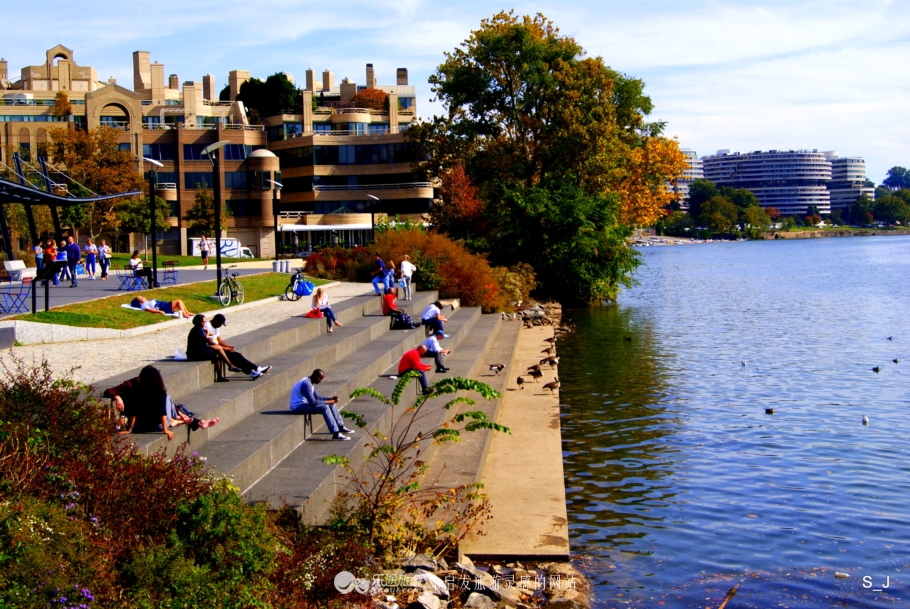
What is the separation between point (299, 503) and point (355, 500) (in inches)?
42.2

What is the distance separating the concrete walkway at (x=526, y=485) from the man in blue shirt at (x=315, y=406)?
2.41 metres

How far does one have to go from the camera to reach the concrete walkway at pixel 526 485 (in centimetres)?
1211

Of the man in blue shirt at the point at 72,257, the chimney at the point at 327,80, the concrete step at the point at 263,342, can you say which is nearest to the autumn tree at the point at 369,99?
the chimney at the point at 327,80

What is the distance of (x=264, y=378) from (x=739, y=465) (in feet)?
28.1

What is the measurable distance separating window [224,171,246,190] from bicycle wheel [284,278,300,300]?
49644 millimetres

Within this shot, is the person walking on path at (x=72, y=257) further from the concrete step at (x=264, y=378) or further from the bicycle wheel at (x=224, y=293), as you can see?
the concrete step at (x=264, y=378)

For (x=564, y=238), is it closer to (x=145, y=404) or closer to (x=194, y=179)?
(x=194, y=179)

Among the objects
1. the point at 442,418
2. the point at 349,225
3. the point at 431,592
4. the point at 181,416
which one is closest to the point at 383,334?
the point at 442,418

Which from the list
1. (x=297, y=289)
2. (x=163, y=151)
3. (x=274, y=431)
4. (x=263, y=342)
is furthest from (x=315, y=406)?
(x=163, y=151)

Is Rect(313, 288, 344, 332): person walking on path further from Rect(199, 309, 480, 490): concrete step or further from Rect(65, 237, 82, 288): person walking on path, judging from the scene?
Rect(65, 237, 82, 288): person walking on path

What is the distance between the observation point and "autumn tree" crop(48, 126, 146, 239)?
2299 inches

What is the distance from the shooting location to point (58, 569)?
23.1 ft

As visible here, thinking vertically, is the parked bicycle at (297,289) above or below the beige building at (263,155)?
below

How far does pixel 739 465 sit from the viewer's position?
17609mm
